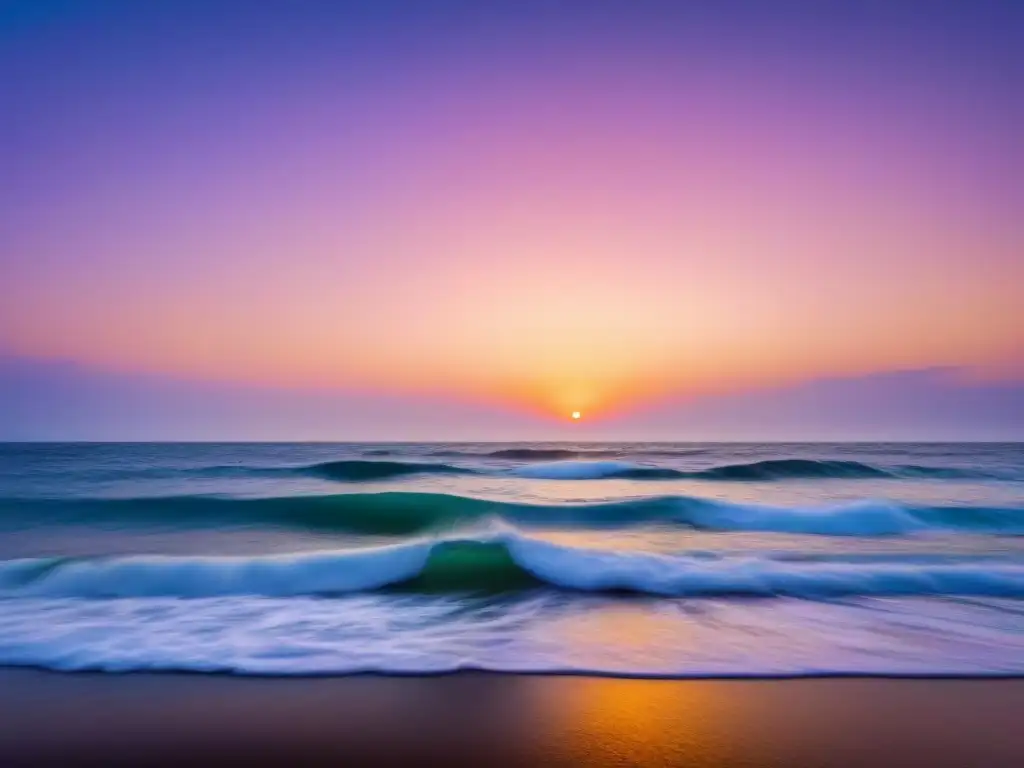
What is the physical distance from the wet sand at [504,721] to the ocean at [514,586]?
10.8 inches

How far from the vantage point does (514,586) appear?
23.8 feet

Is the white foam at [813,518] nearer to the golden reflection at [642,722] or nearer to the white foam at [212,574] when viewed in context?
the white foam at [212,574]

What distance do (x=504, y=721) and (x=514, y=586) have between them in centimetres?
353

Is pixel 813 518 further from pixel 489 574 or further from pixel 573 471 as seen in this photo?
pixel 573 471

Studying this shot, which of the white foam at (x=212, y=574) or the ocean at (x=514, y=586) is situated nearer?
the ocean at (x=514, y=586)

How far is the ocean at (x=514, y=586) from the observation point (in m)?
4.89

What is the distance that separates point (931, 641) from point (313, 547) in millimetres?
7938

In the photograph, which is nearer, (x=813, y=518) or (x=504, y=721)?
(x=504, y=721)

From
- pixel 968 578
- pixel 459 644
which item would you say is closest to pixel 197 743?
pixel 459 644

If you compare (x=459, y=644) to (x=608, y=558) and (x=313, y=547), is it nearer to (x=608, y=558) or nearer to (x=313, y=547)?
(x=608, y=558)

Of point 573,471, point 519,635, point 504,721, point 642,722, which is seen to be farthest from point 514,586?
point 573,471

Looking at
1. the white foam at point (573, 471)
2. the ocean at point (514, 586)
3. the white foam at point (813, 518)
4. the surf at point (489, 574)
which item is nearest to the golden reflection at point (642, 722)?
the ocean at point (514, 586)

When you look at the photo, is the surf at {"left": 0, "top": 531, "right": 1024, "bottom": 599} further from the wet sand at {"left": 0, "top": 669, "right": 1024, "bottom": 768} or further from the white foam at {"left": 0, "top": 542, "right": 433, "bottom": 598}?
the wet sand at {"left": 0, "top": 669, "right": 1024, "bottom": 768}

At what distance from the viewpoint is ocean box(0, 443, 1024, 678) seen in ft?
16.0
